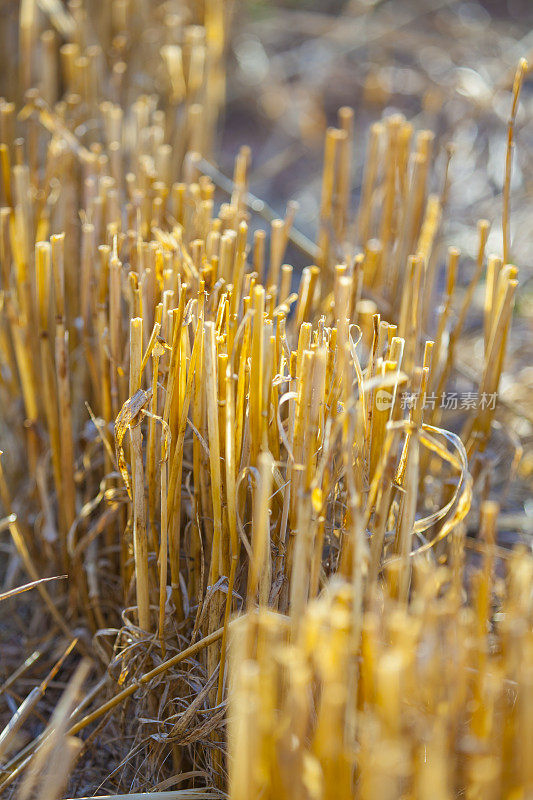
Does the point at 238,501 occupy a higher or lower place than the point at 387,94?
lower

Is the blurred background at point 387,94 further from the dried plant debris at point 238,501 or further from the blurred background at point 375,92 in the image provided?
the dried plant debris at point 238,501

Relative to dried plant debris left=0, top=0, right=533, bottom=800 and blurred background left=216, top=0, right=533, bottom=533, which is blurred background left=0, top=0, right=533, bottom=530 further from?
dried plant debris left=0, top=0, right=533, bottom=800

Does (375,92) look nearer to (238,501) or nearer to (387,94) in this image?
(387,94)

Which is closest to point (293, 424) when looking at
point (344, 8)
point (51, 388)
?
point (51, 388)

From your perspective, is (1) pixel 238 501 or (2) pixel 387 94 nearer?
(1) pixel 238 501

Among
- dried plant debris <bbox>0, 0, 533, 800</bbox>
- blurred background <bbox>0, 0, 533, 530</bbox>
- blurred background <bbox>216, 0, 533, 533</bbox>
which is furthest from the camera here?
blurred background <bbox>216, 0, 533, 533</bbox>

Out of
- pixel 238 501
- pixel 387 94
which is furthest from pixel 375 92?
pixel 238 501

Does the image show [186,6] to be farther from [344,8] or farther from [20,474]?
[344,8]

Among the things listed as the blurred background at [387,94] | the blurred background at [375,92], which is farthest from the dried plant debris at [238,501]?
the blurred background at [387,94]

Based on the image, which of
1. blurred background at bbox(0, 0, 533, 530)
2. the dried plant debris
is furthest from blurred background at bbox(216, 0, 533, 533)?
the dried plant debris
